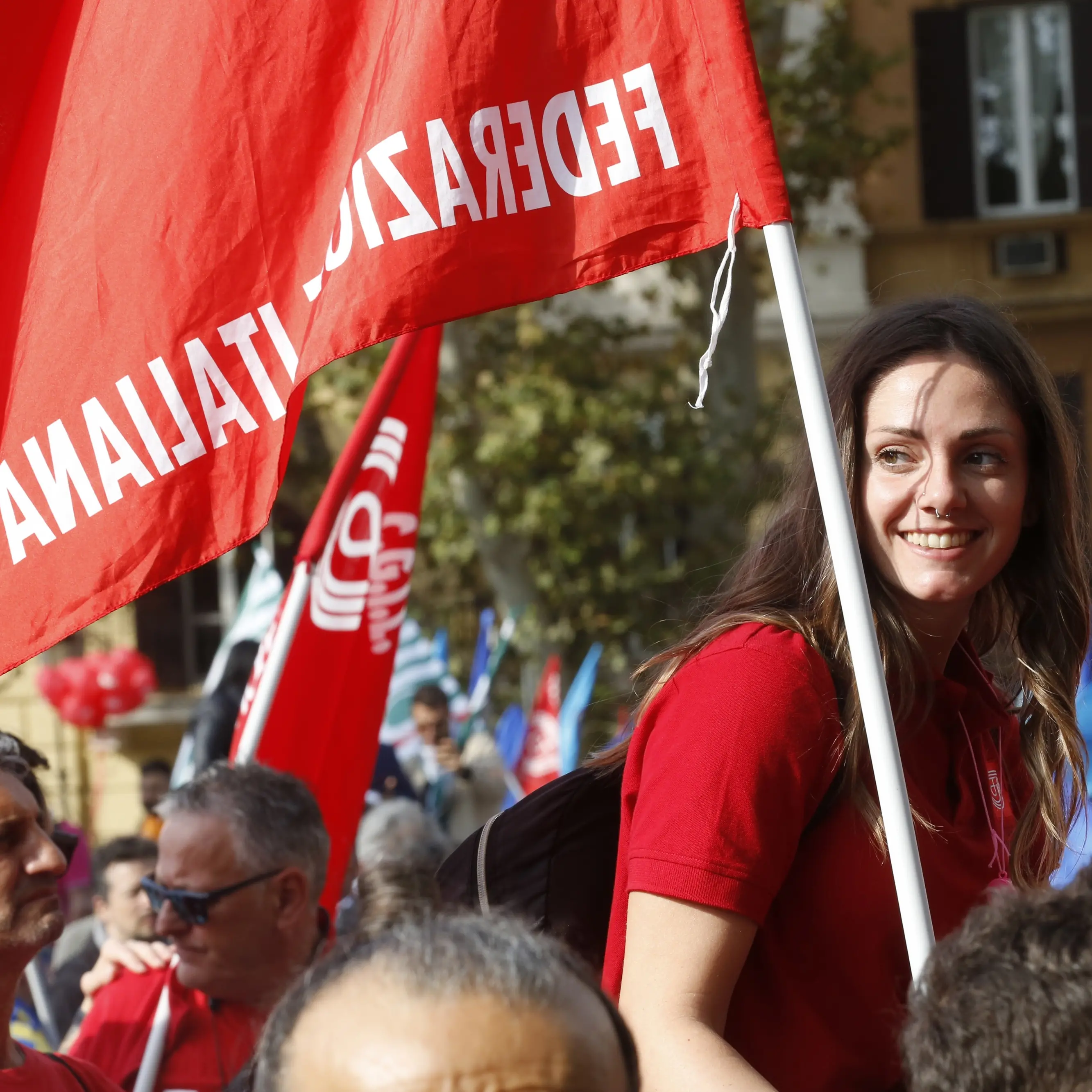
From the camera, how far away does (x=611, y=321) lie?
589 inches

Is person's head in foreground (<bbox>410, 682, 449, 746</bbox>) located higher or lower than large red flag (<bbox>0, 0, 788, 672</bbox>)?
lower

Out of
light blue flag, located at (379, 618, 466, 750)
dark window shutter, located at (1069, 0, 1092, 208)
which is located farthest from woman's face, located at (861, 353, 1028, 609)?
dark window shutter, located at (1069, 0, 1092, 208)

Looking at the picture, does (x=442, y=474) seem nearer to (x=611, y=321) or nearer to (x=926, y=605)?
(x=611, y=321)

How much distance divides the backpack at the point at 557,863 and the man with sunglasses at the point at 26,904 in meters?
0.97

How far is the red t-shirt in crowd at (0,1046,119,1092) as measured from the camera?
285 centimetres

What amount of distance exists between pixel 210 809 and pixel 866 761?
1.92 metres

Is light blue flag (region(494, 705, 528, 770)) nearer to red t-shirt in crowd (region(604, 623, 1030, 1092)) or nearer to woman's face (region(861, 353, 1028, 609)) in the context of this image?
woman's face (region(861, 353, 1028, 609))

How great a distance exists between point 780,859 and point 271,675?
6.68 ft

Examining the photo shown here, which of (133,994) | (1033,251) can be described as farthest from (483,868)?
(1033,251)

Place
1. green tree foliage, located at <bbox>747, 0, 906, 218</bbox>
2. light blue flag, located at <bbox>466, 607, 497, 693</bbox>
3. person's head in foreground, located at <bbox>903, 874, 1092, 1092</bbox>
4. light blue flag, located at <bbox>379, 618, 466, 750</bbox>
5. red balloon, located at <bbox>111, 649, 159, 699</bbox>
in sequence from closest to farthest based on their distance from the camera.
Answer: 1. person's head in foreground, located at <bbox>903, 874, 1092, 1092</bbox>
2. light blue flag, located at <bbox>379, 618, 466, 750</bbox>
3. light blue flag, located at <bbox>466, 607, 497, 693</bbox>
4. green tree foliage, located at <bbox>747, 0, 906, 218</bbox>
5. red balloon, located at <bbox>111, 649, 159, 699</bbox>

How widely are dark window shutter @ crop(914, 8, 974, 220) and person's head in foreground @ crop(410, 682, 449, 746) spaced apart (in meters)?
10.5

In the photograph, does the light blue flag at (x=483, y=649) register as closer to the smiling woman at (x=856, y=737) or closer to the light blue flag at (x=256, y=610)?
the light blue flag at (x=256, y=610)

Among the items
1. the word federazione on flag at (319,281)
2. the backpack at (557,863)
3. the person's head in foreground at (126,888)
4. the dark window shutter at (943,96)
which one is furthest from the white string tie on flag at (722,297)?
the dark window shutter at (943,96)

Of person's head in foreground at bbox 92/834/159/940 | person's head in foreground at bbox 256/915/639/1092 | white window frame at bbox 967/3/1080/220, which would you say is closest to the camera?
person's head in foreground at bbox 256/915/639/1092
